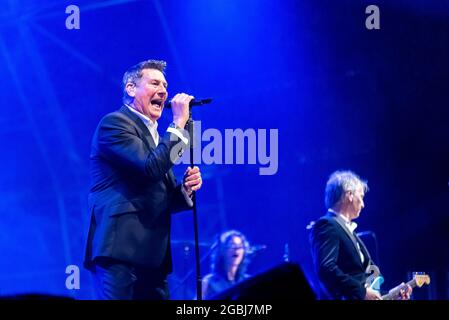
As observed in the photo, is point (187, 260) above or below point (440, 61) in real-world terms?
below

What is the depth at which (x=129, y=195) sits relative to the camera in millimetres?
3330

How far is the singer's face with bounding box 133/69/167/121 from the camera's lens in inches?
145

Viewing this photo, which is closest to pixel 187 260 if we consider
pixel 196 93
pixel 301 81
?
pixel 196 93

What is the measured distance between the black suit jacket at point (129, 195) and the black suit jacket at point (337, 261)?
983 mm

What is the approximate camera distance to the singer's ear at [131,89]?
3.69m

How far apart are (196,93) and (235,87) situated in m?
0.28

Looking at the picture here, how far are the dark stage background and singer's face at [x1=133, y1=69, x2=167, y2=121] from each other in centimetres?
99

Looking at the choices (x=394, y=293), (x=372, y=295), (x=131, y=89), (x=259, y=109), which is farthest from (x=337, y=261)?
(x=131, y=89)

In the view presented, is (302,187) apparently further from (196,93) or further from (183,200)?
(183,200)

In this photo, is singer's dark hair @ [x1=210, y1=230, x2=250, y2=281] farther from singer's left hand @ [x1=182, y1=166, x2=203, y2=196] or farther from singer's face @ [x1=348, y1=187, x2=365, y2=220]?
singer's left hand @ [x1=182, y1=166, x2=203, y2=196]

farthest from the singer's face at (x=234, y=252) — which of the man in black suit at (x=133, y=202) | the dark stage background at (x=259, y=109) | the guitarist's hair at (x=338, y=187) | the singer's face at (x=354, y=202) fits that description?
the man in black suit at (x=133, y=202)

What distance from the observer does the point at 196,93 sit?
187 inches

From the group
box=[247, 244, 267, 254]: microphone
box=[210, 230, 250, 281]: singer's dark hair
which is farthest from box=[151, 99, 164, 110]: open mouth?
box=[247, 244, 267, 254]: microphone

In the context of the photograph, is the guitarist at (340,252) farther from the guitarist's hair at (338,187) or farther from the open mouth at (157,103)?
the open mouth at (157,103)
